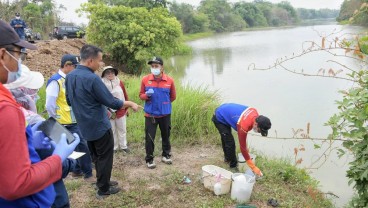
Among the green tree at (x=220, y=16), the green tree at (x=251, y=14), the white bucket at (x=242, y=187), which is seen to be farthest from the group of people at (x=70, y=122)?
the green tree at (x=251, y=14)

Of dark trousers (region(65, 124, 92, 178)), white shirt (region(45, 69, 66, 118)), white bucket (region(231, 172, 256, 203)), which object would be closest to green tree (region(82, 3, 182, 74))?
dark trousers (region(65, 124, 92, 178))

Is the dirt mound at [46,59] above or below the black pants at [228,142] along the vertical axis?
above

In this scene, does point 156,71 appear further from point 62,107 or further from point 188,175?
point 188,175

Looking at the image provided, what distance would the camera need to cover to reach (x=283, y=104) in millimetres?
8609

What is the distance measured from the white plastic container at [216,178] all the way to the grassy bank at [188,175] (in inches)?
2.8

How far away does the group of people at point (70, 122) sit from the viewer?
1.22 metres

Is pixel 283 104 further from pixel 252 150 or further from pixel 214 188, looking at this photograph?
pixel 214 188

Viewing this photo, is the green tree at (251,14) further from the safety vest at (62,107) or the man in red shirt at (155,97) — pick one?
the safety vest at (62,107)

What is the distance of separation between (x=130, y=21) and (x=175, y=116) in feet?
25.3

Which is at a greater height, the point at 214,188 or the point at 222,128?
the point at 222,128

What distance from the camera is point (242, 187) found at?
346 cm

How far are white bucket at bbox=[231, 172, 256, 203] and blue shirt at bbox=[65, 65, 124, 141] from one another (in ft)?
5.00

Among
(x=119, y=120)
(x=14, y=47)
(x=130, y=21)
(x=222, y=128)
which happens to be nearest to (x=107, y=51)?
(x=130, y=21)

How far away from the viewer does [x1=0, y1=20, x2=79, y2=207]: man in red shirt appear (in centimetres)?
118
